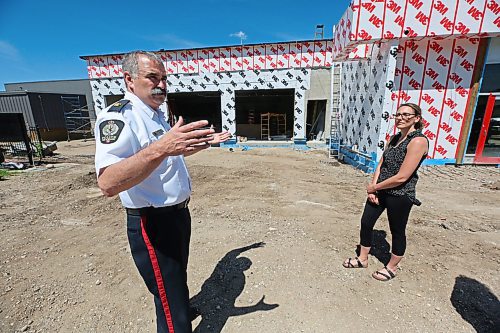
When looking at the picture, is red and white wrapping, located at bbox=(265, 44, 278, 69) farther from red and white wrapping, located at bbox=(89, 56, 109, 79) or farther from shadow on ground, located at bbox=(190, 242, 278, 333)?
shadow on ground, located at bbox=(190, 242, 278, 333)

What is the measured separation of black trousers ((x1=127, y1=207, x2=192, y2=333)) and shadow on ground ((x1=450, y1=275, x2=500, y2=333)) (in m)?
2.51

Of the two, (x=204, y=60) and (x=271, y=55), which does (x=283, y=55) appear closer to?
(x=271, y=55)

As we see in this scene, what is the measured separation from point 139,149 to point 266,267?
7.19ft

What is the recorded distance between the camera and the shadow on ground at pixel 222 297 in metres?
2.17

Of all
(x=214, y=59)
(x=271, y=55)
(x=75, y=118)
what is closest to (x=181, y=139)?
(x=271, y=55)

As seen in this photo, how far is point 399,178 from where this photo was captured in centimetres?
220

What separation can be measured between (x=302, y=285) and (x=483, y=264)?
230cm

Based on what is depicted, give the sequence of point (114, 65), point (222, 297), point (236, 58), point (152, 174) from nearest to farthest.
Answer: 1. point (152, 174)
2. point (222, 297)
3. point (236, 58)
4. point (114, 65)

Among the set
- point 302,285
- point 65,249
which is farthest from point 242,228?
point 65,249

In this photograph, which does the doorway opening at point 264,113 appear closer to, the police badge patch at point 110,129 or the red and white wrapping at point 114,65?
the red and white wrapping at point 114,65

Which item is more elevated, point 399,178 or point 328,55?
point 328,55

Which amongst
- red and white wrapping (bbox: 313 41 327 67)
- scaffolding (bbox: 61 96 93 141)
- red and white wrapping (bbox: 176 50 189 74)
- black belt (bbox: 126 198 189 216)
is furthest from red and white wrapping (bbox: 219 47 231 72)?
black belt (bbox: 126 198 189 216)

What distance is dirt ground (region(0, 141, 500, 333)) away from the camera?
7.13ft

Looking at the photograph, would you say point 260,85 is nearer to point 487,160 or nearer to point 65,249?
point 487,160
